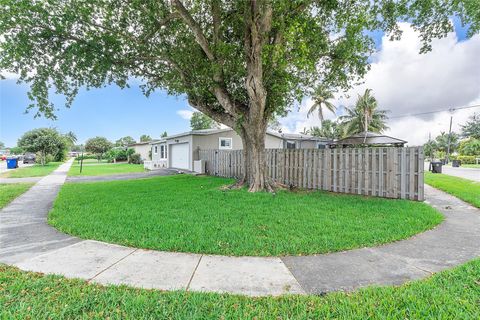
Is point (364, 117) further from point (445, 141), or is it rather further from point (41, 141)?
point (445, 141)

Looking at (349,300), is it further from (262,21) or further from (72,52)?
(72,52)

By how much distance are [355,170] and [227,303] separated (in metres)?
7.54

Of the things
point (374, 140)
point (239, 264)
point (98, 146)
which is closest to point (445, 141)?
point (374, 140)

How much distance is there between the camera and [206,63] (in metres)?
9.26

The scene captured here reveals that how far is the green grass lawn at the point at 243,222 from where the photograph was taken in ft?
12.6

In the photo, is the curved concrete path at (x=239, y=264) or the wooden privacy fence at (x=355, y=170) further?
the wooden privacy fence at (x=355, y=170)

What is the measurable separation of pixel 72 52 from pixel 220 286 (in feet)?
30.1

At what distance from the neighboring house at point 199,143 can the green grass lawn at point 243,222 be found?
32.5 ft

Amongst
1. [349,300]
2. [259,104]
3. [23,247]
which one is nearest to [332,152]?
[259,104]

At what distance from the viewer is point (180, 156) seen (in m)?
19.2

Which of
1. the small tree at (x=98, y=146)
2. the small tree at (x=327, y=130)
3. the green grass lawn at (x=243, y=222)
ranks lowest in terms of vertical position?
the green grass lawn at (x=243, y=222)

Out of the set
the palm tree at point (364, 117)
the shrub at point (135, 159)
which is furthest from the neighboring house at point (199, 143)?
the palm tree at point (364, 117)

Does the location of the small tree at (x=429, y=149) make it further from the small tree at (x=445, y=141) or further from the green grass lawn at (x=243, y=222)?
the green grass lawn at (x=243, y=222)

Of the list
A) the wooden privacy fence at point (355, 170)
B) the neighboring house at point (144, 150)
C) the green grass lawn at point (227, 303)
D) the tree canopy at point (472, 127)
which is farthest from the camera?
the tree canopy at point (472, 127)
